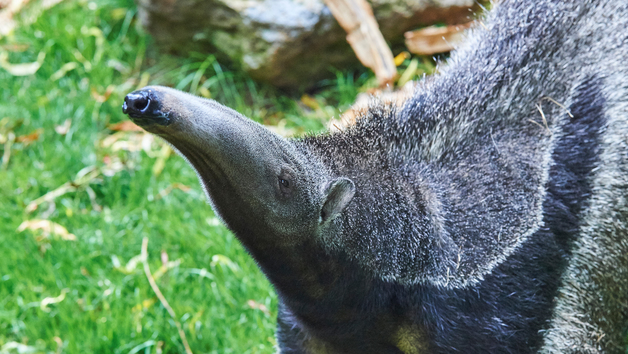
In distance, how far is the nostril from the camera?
177 cm

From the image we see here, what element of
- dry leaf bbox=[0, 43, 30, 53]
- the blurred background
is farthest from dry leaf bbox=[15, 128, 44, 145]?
dry leaf bbox=[0, 43, 30, 53]

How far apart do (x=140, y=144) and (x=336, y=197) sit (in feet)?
12.0

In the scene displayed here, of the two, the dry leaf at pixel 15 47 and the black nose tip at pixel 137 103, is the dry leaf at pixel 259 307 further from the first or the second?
the dry leaf at pixel 15 47

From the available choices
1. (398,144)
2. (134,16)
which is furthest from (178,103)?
(134,16)

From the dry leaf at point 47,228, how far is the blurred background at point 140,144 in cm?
2

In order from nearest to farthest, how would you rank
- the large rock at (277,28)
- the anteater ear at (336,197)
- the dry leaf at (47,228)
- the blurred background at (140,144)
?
the anteater ear at (336,197) → the blurred background at (140,144) → the dry leaf at (47,228) → the large rock at (277,28)

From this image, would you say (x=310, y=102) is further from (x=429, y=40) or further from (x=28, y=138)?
(x=28, y=138)

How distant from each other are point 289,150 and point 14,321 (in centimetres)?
265

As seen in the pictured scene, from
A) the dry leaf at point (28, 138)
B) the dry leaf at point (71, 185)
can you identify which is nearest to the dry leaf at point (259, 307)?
the dry leaf at point (71, 185)

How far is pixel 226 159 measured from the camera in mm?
2049

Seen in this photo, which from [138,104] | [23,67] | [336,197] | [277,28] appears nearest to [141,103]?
[138,104]

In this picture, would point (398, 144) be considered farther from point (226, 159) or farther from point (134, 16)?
point (134, 16)

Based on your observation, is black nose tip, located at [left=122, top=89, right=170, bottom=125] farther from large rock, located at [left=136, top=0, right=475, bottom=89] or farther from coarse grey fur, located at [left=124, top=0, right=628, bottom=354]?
large rock, located at [left=136, top=0, right=475, bottom=89]

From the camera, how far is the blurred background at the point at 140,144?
4.00 metres
